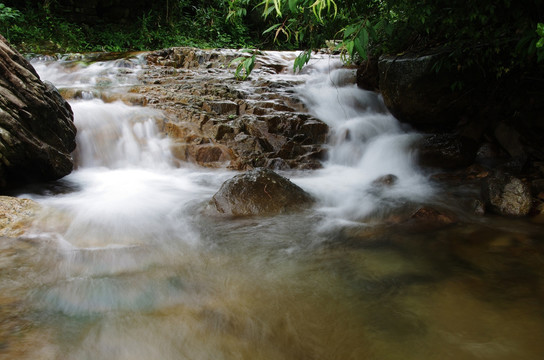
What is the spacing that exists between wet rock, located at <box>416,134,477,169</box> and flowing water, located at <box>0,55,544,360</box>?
2.31ft

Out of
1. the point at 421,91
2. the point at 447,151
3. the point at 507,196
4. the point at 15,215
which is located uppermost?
the point at 421,91

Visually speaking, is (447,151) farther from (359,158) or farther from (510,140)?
(359,158)

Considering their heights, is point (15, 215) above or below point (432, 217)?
below

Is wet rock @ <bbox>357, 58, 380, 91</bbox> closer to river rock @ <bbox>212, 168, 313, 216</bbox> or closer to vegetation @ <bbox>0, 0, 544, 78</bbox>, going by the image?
vegetation @ <bbox>0, 0, 544, 78</bbox>

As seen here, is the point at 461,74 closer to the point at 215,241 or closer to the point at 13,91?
the point at 215,241

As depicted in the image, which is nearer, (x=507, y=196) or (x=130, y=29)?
(x=507, y=196)

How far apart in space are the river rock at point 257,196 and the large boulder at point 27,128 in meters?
2.43

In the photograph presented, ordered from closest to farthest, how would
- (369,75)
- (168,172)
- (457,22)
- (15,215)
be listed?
(15,215)
(457,22)
(168,172)
(369,75)

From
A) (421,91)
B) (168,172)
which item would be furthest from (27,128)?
(421,91)

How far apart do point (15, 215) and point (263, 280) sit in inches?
108

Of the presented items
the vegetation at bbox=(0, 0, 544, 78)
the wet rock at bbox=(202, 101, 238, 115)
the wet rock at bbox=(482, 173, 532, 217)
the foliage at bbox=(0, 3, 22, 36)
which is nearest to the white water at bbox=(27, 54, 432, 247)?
the wet rock at bbox=(482, 173, 532, 217)

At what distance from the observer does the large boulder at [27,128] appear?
395cm

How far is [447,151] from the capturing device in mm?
5613

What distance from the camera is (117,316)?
82.4 inches
